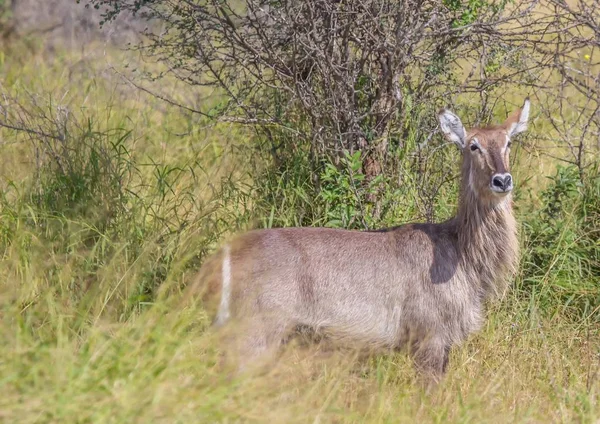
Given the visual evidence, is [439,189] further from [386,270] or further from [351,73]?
[386,270]

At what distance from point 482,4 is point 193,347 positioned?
2710 millimetres

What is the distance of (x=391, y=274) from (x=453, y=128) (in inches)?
30.4

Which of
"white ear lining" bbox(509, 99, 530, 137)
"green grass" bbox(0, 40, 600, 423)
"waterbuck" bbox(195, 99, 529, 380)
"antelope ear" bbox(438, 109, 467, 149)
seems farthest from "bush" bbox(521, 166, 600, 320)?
"antelope ear" bbox(438, 109, 467, 149)

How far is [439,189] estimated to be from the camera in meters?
5.24

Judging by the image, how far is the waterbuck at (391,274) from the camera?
3.78 m

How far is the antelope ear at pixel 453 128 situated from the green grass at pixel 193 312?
73cm

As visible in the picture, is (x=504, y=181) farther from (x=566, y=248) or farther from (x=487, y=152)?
(x=566, y=248)

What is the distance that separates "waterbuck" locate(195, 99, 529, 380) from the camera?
12.4 feet

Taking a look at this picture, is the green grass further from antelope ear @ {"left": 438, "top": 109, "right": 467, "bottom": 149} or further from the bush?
antelope ear @ {"left": 438, "top": 109, "right": 467, "bottom": 149}

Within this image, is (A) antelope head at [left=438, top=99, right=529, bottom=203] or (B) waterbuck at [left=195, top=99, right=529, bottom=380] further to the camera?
(A) antelope head at [left=438, top=99, right=529, bottom=203]

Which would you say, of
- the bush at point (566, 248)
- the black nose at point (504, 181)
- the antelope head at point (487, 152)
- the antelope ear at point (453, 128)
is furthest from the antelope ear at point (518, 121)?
the bush at point (566, 248)

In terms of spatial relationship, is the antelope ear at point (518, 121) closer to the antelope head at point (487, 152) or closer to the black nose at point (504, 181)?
the antelope head at point (487, 152)

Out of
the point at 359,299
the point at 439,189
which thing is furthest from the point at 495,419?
the point at 439,189

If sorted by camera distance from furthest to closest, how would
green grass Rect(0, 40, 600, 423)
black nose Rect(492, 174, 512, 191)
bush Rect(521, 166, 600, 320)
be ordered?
bush Rect(521, 166, 600, 320) → black nose Rect(492, 174, 512, 191) → green grass Rect(0, 40, 600, 423)
